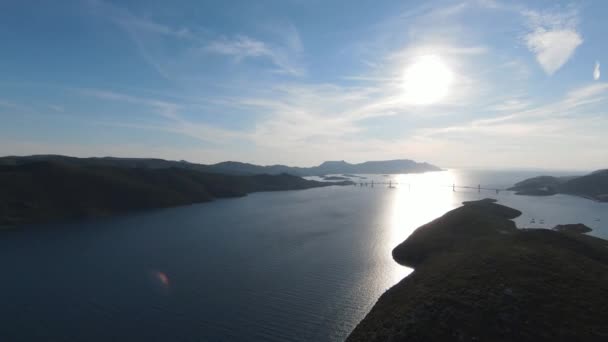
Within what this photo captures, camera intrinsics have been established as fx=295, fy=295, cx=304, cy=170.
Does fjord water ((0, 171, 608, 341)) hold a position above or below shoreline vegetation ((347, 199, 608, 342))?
below

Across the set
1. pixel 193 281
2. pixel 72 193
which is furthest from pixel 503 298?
pixel 72 193

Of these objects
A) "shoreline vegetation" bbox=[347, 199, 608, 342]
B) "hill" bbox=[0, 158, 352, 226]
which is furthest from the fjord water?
"hill" bbox=[0, 158, 352, 226]

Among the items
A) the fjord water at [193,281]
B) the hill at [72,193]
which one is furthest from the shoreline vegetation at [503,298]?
the hill at [72,193]

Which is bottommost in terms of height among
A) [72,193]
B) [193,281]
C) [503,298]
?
[193,281]

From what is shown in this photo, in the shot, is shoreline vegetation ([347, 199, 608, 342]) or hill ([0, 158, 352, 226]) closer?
shoreline vegetation ([347, 199, 608, 342])

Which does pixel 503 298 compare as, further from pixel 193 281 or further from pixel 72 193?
pixel 72 193

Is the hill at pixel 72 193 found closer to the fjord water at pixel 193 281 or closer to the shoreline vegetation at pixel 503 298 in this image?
the fjord water at pixel 193 281

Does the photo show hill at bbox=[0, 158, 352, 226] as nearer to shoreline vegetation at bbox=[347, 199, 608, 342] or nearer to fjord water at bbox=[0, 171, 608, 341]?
fjord water at bbox=[0, 171, 608, 341]

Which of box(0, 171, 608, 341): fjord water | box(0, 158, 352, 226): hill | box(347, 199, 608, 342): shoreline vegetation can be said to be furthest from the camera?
box(0, 158, 352, 226): hill
